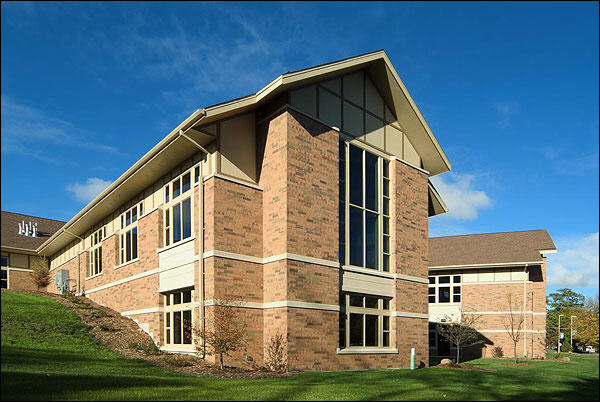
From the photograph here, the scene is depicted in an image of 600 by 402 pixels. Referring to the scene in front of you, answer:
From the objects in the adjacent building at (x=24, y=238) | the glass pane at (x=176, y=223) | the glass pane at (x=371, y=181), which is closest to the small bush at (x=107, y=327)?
the glass pane at (x=176, y=223)

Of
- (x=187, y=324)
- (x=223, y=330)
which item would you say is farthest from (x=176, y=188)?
(x=223, y=330)

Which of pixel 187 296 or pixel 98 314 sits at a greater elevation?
pixel 187 296

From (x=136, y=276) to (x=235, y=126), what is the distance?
903 cm

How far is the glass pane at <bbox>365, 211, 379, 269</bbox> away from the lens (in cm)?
2002

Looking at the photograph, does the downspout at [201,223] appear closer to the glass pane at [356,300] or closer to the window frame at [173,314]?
the window frame at [173,314]

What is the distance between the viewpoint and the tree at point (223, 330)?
14.7 metres

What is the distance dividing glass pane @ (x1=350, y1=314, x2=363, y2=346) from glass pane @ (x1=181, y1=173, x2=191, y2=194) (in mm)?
7898

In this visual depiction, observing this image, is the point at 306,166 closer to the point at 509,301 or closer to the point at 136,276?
the point at 136,276

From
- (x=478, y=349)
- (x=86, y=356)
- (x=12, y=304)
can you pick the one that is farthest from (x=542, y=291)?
(x=12, y=304)

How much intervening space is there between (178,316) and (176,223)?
→ 3547mm

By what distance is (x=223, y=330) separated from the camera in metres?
14.7

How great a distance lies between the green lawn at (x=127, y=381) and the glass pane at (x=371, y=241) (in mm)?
5491

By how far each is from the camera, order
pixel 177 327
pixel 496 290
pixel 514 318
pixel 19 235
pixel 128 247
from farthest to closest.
Result: pixel 496 290 → pixel 514 318 → pixel 19 235 → pixel 128 247 → pixel 177 327

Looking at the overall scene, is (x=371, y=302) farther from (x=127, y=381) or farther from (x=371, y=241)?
(x=127, y=381)
